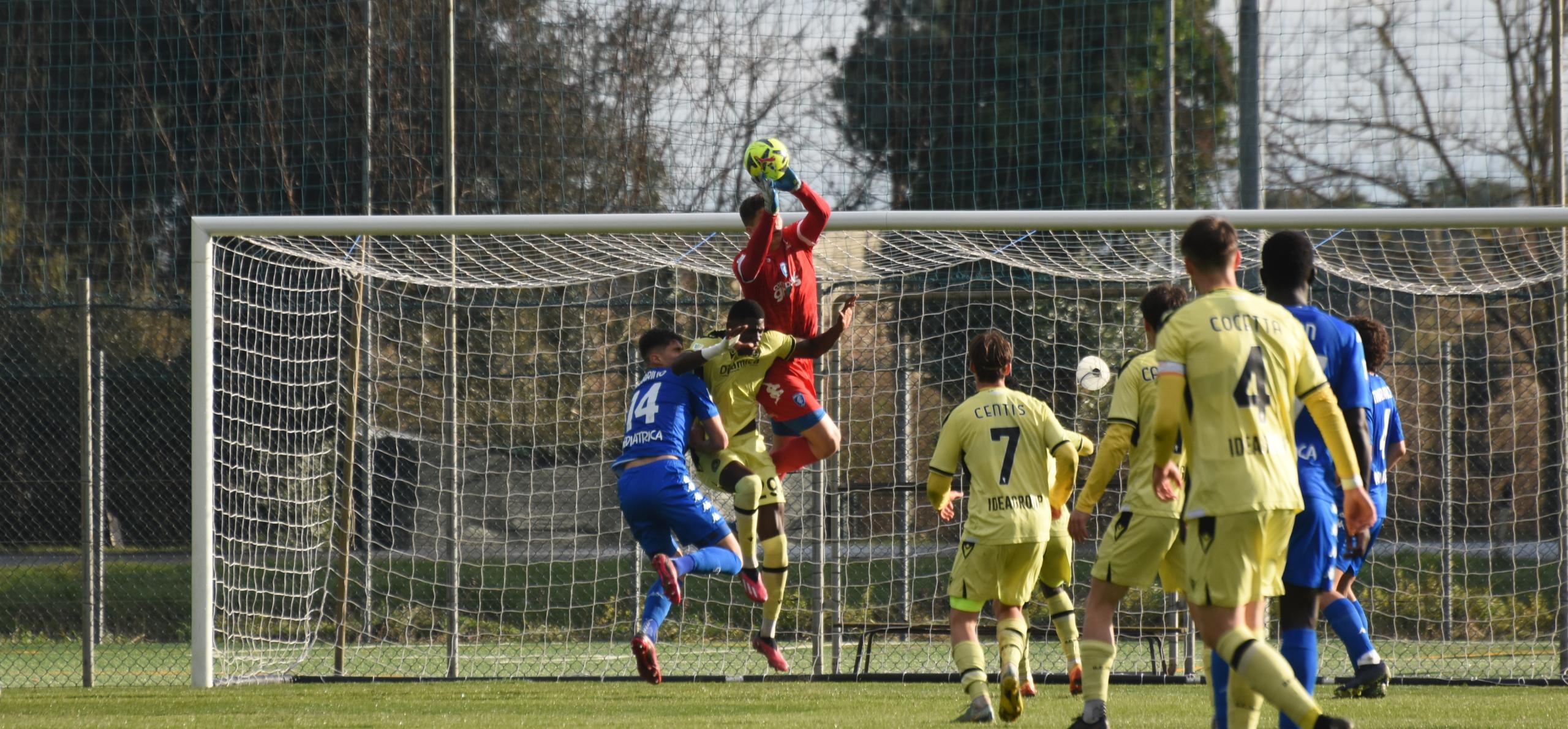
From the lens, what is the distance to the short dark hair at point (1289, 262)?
4.71 metres

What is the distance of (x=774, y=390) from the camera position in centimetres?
767

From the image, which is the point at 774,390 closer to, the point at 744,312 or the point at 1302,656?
the point at 744,312

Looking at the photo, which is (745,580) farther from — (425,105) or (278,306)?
(425,105)

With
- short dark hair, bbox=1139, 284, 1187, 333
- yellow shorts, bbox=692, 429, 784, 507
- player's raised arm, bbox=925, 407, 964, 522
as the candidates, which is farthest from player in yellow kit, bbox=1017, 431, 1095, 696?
yellow shorts, bbox=692, 429, 784, 507

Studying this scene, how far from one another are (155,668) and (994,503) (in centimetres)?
717

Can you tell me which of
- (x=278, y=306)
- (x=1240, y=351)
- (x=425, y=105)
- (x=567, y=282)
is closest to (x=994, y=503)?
(x=1240, y=351)

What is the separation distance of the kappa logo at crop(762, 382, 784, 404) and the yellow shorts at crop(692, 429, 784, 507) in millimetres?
277

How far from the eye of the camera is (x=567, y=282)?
32.4 feet

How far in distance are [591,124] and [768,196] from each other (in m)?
8.73

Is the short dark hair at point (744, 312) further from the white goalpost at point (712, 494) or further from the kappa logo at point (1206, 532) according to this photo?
the kappa logo at point (1206, 532)

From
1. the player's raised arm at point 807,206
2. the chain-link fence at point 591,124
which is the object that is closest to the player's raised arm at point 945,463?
the player's raised arm at point 807,206

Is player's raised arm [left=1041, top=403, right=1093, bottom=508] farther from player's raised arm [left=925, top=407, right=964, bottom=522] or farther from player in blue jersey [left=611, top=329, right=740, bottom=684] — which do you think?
player in blue jersey [left=611, top=329, right=740, bottom=684]

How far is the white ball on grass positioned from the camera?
24.1 feet

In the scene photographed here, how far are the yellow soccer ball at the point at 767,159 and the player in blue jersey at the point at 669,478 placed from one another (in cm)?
87
